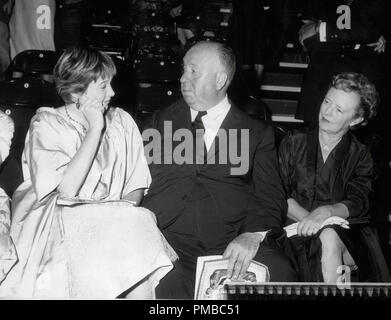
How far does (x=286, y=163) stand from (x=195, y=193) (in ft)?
1.60

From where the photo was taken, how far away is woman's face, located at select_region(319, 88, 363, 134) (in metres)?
2.69

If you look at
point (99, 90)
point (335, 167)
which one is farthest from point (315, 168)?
point (99, 90)

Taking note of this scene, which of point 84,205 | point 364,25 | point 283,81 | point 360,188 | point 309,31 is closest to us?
point 84,205

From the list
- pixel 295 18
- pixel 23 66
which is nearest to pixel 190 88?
pixel 23 66

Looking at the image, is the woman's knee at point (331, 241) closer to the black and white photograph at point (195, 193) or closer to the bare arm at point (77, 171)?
the black and white photograph at point (195, 193)

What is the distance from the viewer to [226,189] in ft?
8.48

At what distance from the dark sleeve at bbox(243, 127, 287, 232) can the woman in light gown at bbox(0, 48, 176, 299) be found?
0.41 meters

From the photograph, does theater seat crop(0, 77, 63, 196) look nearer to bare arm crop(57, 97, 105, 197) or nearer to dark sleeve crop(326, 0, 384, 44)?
bare arm crop(57, 97, 105, 197)

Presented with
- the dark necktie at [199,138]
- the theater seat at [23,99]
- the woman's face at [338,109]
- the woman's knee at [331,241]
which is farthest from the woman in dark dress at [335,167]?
the theater seat at [23,99]

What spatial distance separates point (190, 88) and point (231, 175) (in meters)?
0.45

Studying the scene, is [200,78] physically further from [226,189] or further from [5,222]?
[5,222]

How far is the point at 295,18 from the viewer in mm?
4848

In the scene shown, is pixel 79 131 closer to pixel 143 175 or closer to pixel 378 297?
pixel 143 175

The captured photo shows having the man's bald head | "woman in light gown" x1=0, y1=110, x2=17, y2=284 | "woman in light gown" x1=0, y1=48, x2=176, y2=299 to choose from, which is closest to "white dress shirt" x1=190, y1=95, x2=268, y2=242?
the man's bald head
